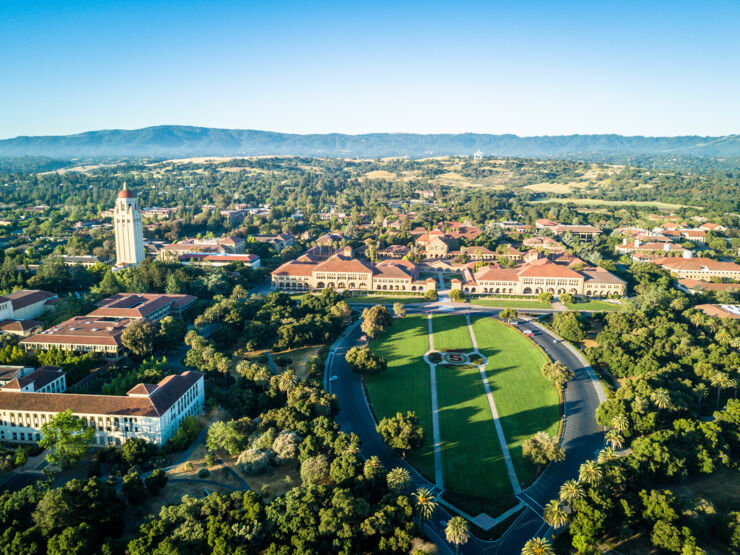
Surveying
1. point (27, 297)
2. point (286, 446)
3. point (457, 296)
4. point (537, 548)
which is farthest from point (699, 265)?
point (27, 297)

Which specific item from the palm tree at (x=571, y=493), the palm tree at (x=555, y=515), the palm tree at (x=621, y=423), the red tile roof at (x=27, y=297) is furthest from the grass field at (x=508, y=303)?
the red tile roof at (x=27, y=297)

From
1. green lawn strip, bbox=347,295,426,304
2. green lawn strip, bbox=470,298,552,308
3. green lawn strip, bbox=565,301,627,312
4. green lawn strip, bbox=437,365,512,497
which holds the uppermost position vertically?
green lawn strip, bbox=347,295,426,304

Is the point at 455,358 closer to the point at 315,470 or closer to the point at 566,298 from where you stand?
the point at 315,470

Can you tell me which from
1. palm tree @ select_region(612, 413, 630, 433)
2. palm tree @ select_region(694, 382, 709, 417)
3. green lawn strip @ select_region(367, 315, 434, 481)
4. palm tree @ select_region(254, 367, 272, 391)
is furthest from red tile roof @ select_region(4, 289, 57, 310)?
palm tree @ select_region(694, 382, 709, 417)

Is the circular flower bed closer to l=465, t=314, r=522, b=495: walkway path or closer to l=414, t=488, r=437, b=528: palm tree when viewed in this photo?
l=465, t=314, r=522, b=495: walkway path

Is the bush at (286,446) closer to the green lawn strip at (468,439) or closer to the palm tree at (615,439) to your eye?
the green lawn strip at (468,439)

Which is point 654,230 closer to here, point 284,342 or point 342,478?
point 284,342

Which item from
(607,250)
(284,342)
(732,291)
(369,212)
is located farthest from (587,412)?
(369,212)
